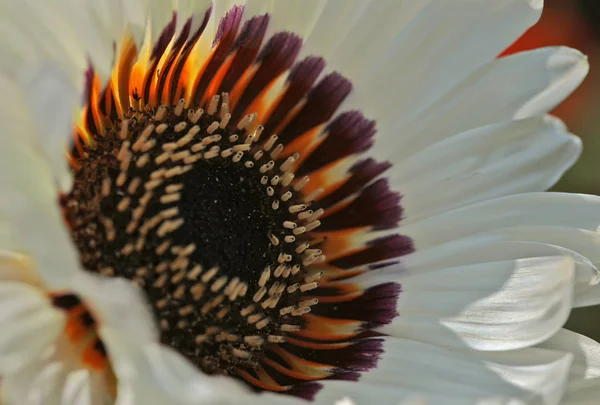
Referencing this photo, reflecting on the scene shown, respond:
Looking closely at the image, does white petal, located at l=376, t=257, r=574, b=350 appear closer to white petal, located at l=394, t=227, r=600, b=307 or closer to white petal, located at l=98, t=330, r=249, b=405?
white petal, located at l=394, t=227, r=600, b=307

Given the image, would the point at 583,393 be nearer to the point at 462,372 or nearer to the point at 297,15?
the point at 462,372

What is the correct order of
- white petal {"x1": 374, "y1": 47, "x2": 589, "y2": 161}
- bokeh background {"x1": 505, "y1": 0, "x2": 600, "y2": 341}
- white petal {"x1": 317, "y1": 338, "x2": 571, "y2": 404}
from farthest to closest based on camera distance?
bokeh background {"x1": 505, "y1": 0, "x2": 600, "y2": 341} < white petal {"x1": 374, "y1": 47, "x2": 589, "y2": 161} < white petal {"x1": 317, "y1": 338, "x2": 571, "y2": 404}

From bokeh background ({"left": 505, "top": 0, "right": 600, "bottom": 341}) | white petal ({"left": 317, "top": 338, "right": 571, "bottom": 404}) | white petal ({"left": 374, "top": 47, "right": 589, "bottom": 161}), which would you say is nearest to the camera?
white petal ({"left": 317, "top": 338, "right": 571, "bottom": 404})

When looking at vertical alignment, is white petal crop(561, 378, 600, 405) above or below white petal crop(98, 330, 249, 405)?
above

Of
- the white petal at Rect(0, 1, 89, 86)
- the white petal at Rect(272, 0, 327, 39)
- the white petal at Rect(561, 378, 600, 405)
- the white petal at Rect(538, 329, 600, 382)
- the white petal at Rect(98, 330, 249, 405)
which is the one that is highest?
the white petal at Rect(272, 0, 327, 39)

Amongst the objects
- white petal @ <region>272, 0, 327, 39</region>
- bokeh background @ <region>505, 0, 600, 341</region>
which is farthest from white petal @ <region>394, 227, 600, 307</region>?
bokeh background @ <region>505, 0, 600, 341</region>

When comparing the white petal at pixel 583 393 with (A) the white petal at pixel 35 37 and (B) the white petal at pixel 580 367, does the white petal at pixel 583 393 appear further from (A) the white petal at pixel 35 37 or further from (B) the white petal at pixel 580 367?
(A) the white petal at pixel 35 37

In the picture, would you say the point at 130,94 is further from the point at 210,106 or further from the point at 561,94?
the point at 561,94

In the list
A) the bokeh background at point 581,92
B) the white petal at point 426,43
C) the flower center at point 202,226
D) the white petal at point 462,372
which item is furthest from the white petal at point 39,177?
the bokeh background at point 581,92
